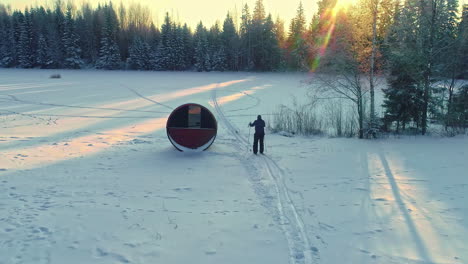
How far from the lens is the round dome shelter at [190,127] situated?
11.9m

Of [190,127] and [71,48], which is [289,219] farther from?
[71,48]

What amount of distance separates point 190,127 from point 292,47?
60084mm

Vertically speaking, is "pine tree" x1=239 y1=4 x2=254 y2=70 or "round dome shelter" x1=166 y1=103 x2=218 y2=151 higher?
"pine tree" x1=239 y1=4 x2=254 y2=70

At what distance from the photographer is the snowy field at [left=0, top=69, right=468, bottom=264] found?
5414 millimetres

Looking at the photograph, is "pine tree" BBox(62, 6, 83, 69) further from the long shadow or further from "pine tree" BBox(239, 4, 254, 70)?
the long shadow

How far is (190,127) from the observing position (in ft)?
39.2

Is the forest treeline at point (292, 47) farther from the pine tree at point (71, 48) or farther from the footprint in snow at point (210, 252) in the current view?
the footprint in snow at point (210, 252)

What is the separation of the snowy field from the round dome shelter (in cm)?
53

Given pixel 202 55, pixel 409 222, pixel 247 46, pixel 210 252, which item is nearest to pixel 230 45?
pixel 247 46

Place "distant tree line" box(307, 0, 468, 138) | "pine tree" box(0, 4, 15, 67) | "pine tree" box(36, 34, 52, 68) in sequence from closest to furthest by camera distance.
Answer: "distant tree line" box(307, 0, 468, 138), "pine tree" box(36, 34, 52, 68), "pine tree" box(0, 4, 15, 67)

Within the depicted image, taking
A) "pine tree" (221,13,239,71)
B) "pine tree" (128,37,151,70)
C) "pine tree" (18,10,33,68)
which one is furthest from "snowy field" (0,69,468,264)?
"pine tree" (18,10,33,68)

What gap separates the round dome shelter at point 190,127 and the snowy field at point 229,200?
53 cm

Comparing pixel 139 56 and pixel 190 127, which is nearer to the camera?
pixel 190 127

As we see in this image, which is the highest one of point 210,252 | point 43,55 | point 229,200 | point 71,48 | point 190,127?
point 71,48
